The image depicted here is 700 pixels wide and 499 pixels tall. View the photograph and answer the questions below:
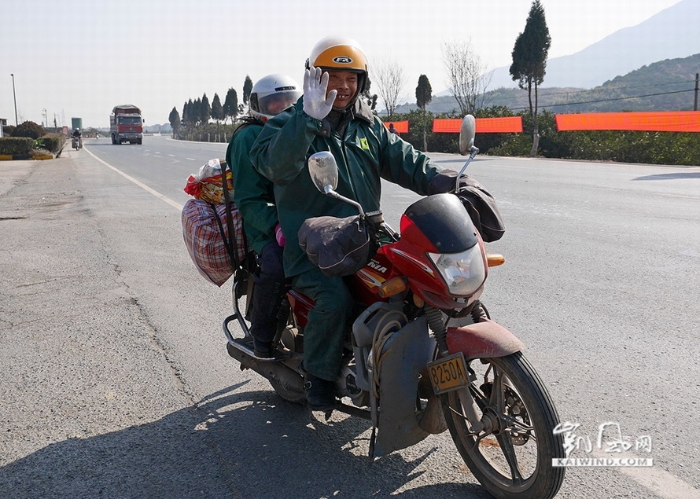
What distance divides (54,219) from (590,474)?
10.6 metres

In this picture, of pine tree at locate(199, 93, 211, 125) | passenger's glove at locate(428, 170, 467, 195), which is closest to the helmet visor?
passenger's glove at locate(428, 170, 467, 195)

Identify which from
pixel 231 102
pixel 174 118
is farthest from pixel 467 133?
pixel 174 118

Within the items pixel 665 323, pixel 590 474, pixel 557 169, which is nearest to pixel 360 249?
pixel 590 474

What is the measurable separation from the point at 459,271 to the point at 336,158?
98 centimetres

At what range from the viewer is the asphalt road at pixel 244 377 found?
3174 mm

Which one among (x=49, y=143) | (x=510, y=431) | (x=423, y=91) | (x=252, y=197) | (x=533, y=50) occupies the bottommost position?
(x=510, y=431)

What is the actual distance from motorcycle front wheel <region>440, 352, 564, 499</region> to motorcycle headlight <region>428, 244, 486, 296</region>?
333mm

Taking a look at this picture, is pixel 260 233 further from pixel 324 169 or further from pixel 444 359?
pixel 444 359

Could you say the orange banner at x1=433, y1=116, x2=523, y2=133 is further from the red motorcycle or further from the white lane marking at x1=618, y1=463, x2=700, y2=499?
the red motorcycle

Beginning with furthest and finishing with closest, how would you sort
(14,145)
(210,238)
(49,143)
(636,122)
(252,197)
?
(49,143), (14,145), (636,122), (210,238), (252,197)

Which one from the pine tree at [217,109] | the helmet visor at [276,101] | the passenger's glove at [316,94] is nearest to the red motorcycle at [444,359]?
the passenger's glove at [316,94]

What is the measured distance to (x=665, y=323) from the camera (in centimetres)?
517

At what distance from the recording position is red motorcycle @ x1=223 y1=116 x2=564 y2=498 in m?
2.70

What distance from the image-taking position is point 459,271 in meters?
2.68
